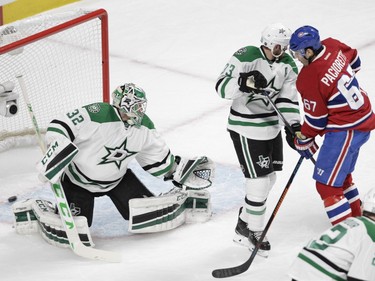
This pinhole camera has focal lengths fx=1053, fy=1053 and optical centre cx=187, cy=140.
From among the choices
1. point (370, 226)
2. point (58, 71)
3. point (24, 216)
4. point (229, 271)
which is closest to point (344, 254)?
point (370, 226)

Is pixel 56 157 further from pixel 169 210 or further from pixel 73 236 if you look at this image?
pixel 169 210

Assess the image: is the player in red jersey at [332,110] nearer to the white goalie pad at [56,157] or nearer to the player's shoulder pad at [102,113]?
the player's shoulder pad at [102,113]

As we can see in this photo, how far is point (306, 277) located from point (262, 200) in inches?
43.3

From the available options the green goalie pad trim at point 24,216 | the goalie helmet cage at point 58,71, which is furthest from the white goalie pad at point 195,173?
the goalie helmet cage at point 58,71

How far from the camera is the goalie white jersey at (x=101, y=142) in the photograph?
406 cm

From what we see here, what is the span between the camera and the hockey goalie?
4047 millimetres

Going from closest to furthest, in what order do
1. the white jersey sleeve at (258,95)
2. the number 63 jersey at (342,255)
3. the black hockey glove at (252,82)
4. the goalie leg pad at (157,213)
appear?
the number 63 jersey at (342,255), the black hockey glove at (252,82), the white jersey sleeve at (258,95), the goalie leg pad at (157,213)

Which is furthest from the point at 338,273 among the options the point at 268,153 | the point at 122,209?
the point at 122,209

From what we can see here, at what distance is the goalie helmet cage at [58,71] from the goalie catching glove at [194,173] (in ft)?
3.14

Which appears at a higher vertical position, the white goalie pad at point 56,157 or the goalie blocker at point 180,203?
the white goalie pad at point 56,157

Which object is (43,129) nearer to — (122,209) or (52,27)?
(52,27)

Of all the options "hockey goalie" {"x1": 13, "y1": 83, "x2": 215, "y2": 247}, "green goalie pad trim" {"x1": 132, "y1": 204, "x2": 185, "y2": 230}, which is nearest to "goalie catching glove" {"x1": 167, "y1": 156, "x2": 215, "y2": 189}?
"hockey goalie" {"x1": 13, "y1": 83, "x2": 215, "y2": 247}

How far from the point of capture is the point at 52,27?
4797 millimetres

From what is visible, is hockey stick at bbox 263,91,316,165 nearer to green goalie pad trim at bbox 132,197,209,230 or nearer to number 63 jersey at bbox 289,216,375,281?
green goalie pad trim at bbox 132,197,209,230
